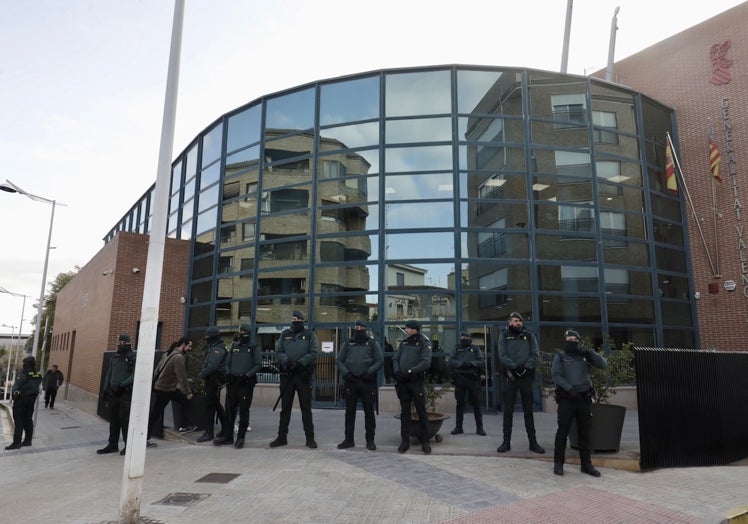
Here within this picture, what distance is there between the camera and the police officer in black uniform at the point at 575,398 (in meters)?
6.52

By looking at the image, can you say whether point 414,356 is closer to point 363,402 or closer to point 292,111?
point 363,402

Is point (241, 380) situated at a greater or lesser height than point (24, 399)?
greater

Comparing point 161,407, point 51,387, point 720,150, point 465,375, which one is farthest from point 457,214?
point 51,387

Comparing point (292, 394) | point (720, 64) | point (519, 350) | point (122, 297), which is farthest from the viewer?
point (122, 297)

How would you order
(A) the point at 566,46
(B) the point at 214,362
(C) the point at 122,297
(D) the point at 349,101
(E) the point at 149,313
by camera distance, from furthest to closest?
(A) the point at 566,46, (C) the point at 122,297, (D) the point at 349,101, (B) the point at 214,362, (E) the point at 149,313

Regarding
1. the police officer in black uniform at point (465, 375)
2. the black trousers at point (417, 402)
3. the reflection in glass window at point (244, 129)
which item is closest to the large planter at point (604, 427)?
the black trousers at point (417, 402)

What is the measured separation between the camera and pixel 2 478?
6.69 meters

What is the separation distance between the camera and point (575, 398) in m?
6.62

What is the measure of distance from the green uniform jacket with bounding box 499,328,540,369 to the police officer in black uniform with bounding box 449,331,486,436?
6.27ft

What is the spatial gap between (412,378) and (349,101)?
976 centimetres

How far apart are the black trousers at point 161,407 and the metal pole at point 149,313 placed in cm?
435

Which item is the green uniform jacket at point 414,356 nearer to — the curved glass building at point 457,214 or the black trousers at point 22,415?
the curved glass building at point 457,214

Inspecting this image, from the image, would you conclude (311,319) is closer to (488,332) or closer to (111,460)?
(488,332)

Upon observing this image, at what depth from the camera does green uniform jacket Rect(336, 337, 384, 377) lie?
7.99 m
